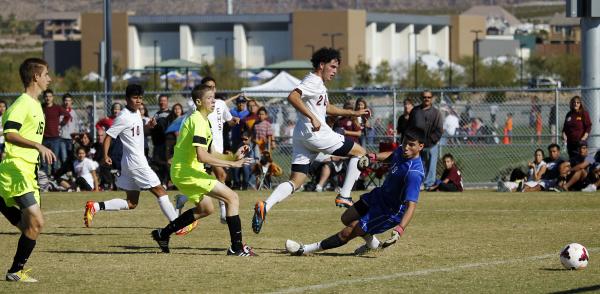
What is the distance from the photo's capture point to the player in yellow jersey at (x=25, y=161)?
10.4 meters

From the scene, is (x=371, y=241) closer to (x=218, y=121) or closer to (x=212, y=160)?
(x=212, y=160)

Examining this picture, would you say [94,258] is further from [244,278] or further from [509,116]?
[509,116]

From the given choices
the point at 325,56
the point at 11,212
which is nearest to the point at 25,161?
the point at 11,212

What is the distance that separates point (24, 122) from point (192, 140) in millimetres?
1963

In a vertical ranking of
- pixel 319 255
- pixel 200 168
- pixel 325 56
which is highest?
pixel 325 56

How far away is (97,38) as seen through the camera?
13025 centimetres

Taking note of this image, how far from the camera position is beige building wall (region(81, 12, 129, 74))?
420ft

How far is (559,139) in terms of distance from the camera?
2656cm

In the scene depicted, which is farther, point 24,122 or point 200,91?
point 200,91

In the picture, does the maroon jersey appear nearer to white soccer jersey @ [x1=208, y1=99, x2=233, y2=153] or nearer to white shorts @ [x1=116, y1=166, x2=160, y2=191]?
white soccer jersey @ [x1=208, y1=99, x2=233, y2=153]

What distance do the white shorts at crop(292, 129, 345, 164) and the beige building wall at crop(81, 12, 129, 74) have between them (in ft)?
370

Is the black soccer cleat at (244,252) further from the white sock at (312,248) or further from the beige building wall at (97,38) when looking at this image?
the beige building wall at (97,38)

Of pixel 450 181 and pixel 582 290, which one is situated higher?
pixel 582 290

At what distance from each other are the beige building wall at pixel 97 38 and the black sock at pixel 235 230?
115 meters
